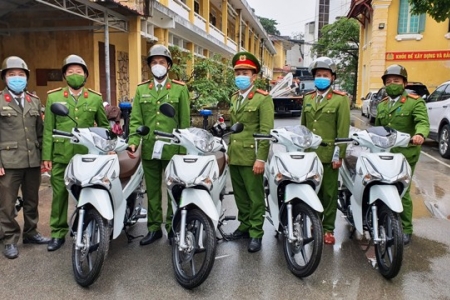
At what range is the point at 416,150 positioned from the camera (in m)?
4.09

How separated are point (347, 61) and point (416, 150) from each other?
102 feet

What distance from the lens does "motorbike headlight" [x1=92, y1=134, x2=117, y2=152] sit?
3.39 meters

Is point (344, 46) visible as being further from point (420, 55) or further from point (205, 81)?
point (205, 81)

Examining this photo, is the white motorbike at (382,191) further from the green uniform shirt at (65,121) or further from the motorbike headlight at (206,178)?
the green uniform shirt at (65,121)

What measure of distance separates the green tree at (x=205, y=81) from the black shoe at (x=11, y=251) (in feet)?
21.1

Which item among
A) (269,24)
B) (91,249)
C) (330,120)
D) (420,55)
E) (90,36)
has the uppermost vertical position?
(269,24)

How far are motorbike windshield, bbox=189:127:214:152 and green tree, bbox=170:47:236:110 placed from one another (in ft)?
21.1

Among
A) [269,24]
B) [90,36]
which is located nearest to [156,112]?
[90,36]

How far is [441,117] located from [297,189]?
742cm

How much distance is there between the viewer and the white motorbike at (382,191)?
3270 millimetres

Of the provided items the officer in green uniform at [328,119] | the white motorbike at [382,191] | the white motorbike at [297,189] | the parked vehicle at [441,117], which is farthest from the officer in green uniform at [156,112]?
the parked vehicle at [441,117]

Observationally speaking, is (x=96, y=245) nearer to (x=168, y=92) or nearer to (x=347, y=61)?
(x=168, y=92)

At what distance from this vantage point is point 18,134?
3820mm

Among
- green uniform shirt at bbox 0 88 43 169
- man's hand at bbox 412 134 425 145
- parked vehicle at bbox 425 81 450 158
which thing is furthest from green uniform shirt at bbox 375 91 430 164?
parked vehicle at bbox 425 81 450 158
